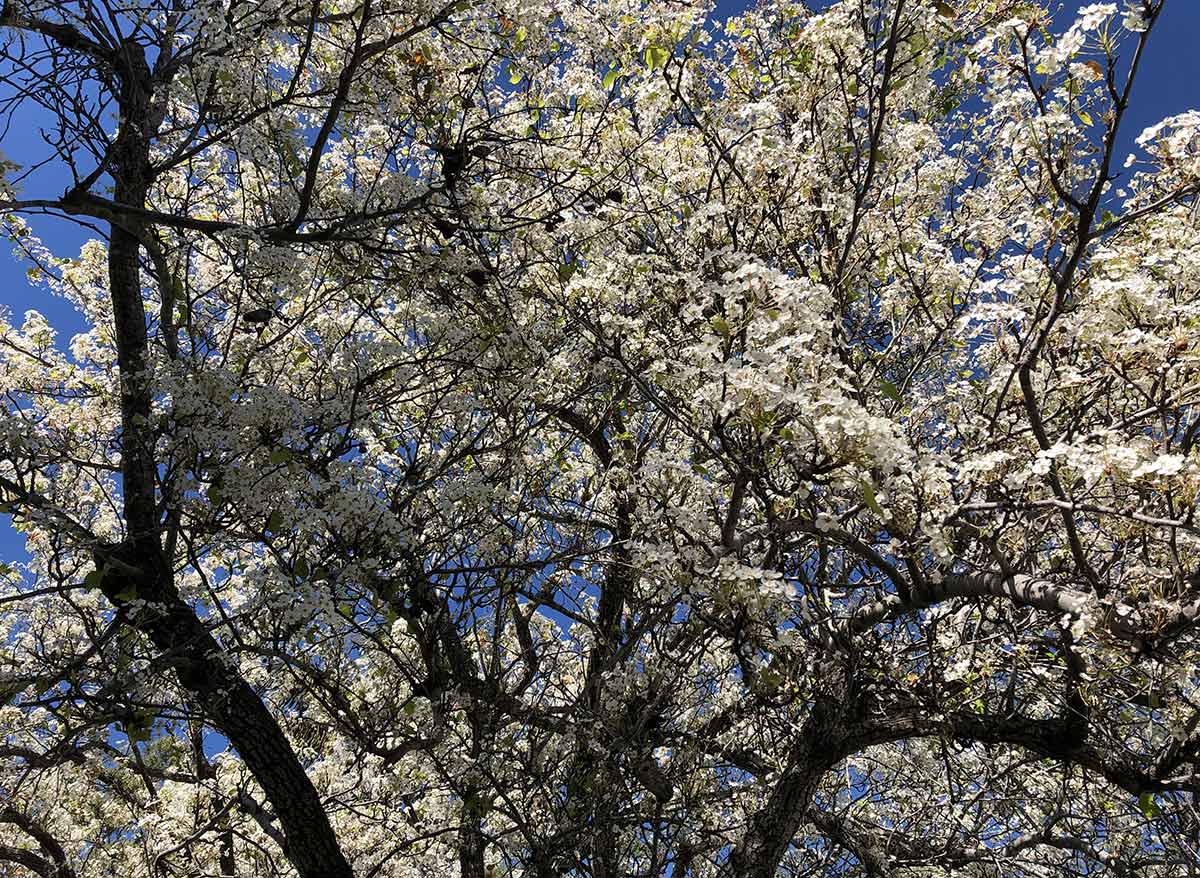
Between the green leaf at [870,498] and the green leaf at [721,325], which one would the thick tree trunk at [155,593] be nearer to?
the green leaf at [721,325]

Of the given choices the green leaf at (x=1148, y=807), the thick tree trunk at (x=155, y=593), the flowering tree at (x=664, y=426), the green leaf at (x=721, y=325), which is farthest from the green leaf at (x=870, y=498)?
the thick tree trunk at (x=155, y=593)

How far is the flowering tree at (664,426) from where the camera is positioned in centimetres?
378

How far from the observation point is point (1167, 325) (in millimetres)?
3807

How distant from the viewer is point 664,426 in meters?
6.70

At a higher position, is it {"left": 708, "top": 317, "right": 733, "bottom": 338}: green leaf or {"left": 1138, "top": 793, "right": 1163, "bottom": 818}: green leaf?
{"left": 1138, "top": 793, "right": 1163, "bottom": 818}: green leaf

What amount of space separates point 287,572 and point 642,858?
408 cm

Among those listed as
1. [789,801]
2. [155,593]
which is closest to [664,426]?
[789,801]

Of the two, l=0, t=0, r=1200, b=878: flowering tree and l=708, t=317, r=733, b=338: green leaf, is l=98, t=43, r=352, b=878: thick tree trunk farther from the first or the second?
l=708, t=317, r=733, b=338: green leaf

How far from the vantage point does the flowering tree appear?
3.78 metres

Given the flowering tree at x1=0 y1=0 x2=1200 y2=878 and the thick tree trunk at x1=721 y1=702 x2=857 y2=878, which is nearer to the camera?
the flowering tree at x1=0 y1=0 x2=1200 y2=878

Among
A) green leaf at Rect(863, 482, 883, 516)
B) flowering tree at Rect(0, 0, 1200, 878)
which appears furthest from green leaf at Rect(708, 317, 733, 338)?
green leaf at Rect(863, 482, 883, 516)

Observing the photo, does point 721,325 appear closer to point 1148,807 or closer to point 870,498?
point 870,498

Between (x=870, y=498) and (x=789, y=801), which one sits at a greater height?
(x=789, y=801)

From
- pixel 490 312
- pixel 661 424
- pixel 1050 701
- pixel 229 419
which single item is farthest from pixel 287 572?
pixel 1050 701
